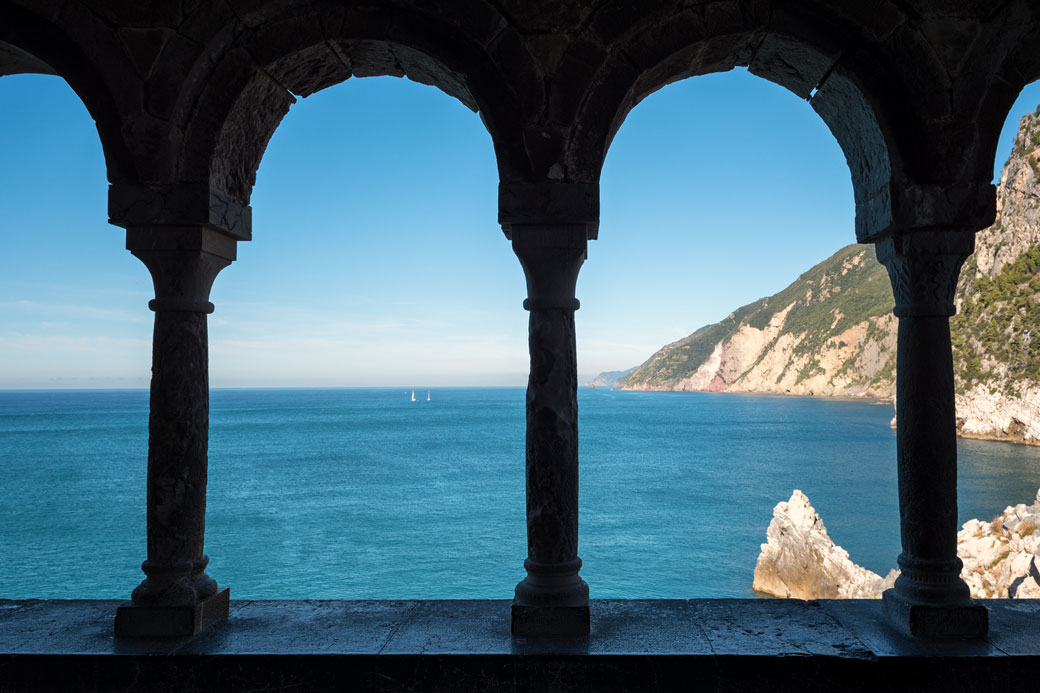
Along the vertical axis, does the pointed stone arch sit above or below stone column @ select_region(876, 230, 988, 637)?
above

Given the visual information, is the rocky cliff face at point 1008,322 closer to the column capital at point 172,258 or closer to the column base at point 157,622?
the column capital at point 172,258

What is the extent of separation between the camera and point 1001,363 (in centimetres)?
5212

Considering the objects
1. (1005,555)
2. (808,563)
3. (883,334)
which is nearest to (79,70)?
(1005,555)

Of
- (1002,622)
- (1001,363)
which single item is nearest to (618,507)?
(1001,363)


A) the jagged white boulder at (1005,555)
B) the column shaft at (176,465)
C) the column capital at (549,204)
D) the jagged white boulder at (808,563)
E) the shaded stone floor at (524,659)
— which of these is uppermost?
the column capital at (549,204)

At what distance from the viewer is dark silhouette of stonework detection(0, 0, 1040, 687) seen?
3750 millimetres

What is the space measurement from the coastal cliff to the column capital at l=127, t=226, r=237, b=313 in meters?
20.1

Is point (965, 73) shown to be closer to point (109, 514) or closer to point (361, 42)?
point (361, 42)

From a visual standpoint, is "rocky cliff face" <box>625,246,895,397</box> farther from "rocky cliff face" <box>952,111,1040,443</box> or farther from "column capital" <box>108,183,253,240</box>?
"column capital" <box>108,183,253,240</box>

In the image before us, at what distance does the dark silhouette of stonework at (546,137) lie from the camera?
3750 mm

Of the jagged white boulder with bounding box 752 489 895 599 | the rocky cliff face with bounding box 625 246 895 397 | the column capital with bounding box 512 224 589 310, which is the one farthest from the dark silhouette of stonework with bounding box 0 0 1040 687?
the rocky cliff face with bounding box 625 246 895 397

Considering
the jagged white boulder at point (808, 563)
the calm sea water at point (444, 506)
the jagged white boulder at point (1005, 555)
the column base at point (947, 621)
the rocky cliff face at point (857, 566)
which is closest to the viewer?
the column base at point (947, 621)

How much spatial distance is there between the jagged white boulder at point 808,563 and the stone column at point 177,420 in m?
17.7

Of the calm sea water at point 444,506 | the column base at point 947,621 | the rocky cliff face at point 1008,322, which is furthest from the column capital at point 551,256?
the rocky cliff face at point 1008,322
